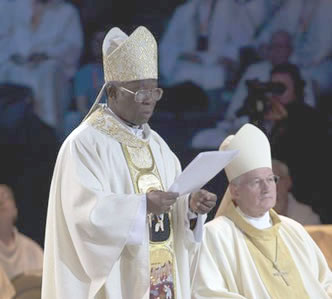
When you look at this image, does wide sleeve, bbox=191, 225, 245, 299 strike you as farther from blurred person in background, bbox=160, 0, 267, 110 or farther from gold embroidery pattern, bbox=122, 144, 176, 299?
blurred person in background, bbox=160, 0, 267, 110

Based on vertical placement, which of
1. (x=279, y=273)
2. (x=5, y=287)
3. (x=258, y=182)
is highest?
(x=258, y=182)

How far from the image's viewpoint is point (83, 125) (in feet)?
16.1

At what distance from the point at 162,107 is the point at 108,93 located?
13.1 ft

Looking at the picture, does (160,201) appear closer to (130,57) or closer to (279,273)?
(130,57)

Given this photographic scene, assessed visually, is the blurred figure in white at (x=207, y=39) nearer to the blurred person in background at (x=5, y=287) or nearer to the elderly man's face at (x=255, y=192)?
the blurred person in background at (x=5, y=287)

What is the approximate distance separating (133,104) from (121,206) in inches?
22.8

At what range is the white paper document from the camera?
14.8ft

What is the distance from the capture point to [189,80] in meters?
9.17

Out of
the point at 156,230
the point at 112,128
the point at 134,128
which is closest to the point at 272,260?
the point at 156,230

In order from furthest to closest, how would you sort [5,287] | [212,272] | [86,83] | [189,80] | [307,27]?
[307,27]
[189,80]
[86,83]
[5,287]
[212,272]

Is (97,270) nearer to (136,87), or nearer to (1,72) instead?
(136,87)

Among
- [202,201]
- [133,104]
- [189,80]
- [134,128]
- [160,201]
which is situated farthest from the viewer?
[189,80]

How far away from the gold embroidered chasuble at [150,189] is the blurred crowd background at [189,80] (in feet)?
12.5

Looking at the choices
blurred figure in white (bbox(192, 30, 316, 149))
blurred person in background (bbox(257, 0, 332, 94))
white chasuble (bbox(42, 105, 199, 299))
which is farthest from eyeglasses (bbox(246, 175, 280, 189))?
blurred person in background (bbox(257, 0, 332, 94))
